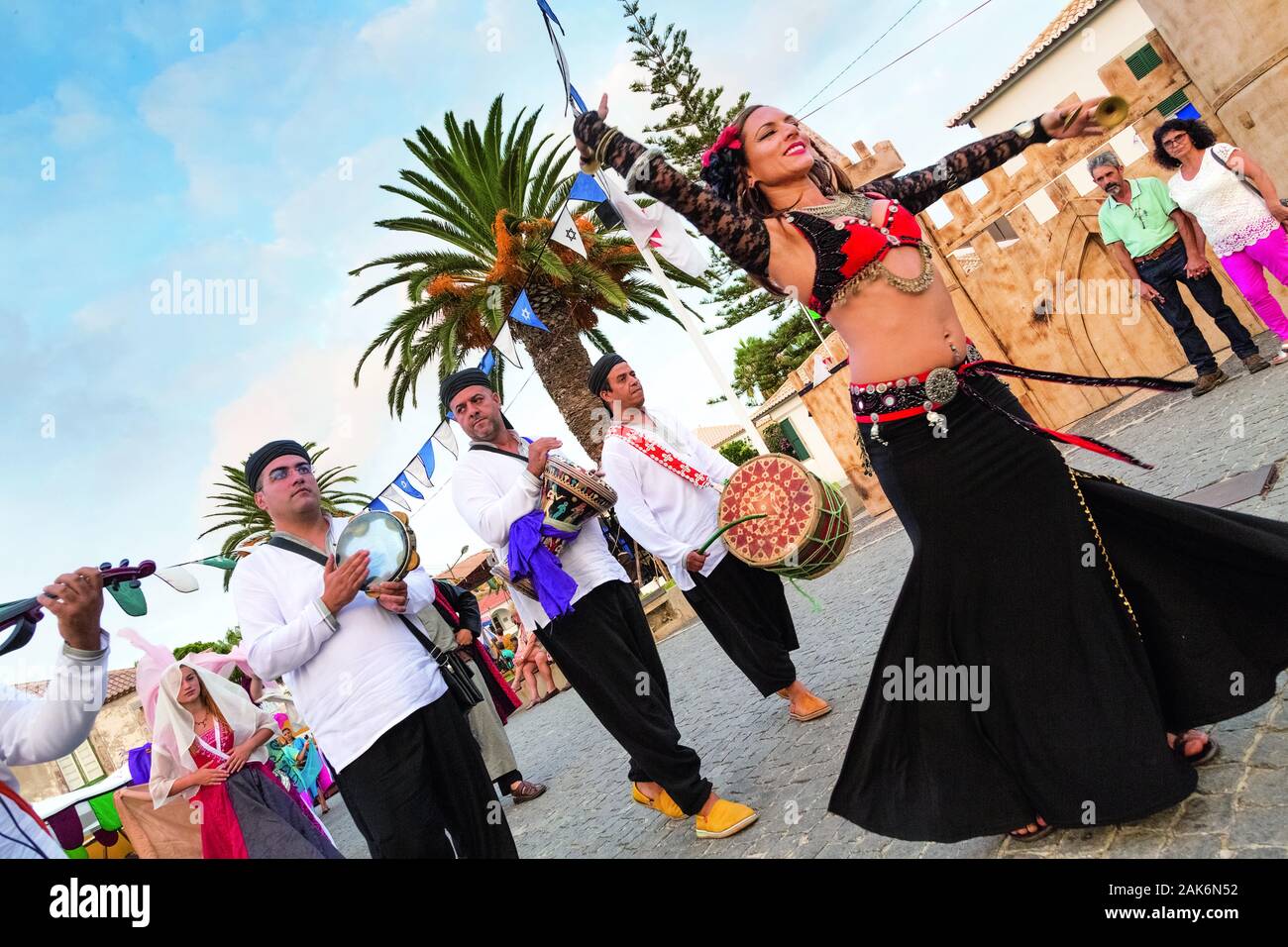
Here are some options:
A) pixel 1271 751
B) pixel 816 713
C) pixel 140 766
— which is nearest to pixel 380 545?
pixel 816 713

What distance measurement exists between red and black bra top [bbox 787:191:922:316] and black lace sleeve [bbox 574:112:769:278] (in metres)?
0.15

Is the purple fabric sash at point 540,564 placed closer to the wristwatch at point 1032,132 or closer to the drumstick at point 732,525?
the drumstick at point 732,525

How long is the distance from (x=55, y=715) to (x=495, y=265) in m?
14.6

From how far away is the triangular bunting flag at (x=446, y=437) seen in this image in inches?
420

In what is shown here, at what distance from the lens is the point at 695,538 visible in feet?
15.5

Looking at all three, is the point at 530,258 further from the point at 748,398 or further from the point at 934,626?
the point at 748,398

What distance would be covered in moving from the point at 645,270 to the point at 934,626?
15.1 metres

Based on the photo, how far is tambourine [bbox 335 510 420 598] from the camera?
326cm

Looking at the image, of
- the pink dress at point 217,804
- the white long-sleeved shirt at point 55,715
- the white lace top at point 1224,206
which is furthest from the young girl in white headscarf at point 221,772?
the white lace top at point 1224,206

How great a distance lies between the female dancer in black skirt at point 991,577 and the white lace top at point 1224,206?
586 cm

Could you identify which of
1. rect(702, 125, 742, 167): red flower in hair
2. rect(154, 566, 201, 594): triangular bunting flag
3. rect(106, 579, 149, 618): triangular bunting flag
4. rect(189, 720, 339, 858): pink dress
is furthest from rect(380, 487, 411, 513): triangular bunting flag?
rect(702, 125, 742, 167): red flower in hair

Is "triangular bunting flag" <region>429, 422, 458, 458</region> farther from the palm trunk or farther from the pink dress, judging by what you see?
the pink dress

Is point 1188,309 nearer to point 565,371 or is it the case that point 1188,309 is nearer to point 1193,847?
point 1193,847

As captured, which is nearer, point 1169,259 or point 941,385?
point 941,385
